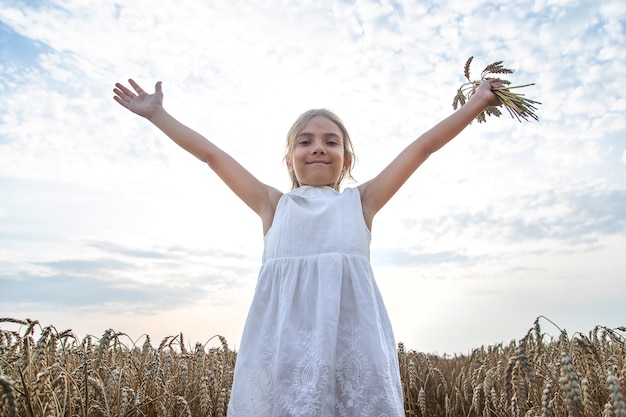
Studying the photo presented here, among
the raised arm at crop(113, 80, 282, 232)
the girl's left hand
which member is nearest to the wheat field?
the raised arm at crop(113, 80, 282, 232)

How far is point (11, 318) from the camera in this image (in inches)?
112

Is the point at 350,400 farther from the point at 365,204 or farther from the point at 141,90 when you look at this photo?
the point at 141,90

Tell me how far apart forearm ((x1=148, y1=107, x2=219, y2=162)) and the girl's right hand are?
77mm

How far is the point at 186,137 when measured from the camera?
11.1 ft

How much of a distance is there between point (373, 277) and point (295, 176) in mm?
998

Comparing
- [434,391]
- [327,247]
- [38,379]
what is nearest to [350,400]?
[327,247]

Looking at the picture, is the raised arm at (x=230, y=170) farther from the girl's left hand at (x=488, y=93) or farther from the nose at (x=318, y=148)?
the girl's left hand at (x=488, y=93)

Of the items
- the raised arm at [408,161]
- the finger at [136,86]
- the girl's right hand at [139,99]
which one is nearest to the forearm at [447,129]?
the raised arm at [408,161]

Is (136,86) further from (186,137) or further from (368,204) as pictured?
(368,204)

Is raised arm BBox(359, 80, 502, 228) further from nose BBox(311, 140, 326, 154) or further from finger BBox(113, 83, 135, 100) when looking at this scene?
finger BBox(113, 83, 135, 100)

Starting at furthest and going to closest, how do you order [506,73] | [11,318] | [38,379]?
[506,73] → [11,318] → [38,379]

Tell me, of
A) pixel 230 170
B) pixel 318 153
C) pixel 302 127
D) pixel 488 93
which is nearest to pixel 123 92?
pixel 230 170

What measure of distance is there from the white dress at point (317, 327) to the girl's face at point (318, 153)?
166mm

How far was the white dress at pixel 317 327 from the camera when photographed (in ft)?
8.45
